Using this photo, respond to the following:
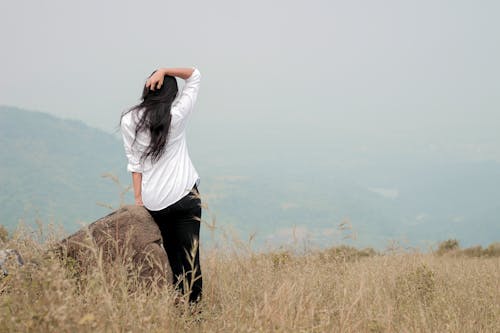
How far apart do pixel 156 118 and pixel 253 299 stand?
69.1 inches

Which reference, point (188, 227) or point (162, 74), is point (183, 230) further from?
point (162, 74)

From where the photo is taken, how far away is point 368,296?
5262 mm

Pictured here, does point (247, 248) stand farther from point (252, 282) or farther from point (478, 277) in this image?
point (478, 277)

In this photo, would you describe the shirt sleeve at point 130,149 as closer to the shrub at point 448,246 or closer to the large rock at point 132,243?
the large rock at point 132,243

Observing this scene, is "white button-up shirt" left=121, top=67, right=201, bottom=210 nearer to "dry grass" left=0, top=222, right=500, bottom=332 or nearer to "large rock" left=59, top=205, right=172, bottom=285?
"large rock" left=59, top=205, right=172, bottom=285

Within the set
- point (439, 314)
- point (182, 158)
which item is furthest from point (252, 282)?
point (439, 314)

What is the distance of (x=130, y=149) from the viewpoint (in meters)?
4.63

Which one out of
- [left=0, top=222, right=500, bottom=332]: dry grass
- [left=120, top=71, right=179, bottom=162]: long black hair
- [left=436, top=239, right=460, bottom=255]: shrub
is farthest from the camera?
[left=436, top=239, right=460, bottom=255]: shrub

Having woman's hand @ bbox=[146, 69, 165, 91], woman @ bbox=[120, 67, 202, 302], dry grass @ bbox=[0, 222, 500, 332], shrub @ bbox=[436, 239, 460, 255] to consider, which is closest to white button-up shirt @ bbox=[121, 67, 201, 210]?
woman @ bbox=[120, 67, 202, 302]

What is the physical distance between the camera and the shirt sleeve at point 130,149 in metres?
4.59

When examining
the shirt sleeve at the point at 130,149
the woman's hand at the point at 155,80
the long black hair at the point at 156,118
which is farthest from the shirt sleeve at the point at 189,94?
the shirt sleeve at the point at 130,149

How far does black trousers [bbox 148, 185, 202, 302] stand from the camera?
4516 millimetres

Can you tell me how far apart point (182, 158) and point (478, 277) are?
4.11m

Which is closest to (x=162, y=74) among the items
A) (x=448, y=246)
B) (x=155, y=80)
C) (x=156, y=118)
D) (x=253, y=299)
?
(x=155, y=80)
